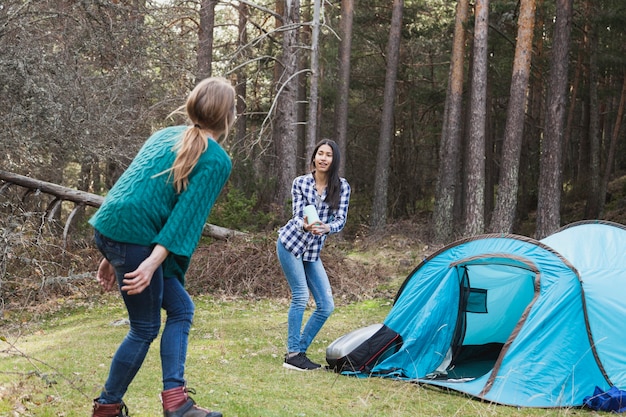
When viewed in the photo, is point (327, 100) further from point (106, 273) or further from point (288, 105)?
point (106, 273)

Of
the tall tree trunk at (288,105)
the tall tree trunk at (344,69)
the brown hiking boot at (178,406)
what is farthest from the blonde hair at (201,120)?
the tall tree trunk at (344,69)

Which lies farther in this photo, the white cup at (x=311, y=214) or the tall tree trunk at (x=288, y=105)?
the tall tree trunk at (x=288, y=105)

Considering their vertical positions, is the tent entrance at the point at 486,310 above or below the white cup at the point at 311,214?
below

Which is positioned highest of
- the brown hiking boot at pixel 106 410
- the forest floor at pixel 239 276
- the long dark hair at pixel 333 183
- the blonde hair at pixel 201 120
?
the blonde hair at pixel 201 120

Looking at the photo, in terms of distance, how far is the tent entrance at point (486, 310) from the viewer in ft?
20.8

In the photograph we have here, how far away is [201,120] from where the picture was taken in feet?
10.6

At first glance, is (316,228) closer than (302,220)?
Yes

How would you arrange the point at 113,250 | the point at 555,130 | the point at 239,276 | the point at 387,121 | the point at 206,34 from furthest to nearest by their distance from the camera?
the point at 387,121, the point at 206,34, the point at 555,130, the point at 239,276, the point at 113,250

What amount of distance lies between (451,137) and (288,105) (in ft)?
17.3

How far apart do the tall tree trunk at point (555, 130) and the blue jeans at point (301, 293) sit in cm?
988

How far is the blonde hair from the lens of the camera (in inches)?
120

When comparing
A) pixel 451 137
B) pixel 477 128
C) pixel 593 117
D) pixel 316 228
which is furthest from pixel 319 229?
pixel 593 117

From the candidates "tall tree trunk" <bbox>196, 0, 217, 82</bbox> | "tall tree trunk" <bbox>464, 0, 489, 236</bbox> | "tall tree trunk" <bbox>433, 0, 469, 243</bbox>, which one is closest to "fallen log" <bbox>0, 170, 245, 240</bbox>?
"tall tree trunk" <bbox>196, 0, 217, 82</bbox>

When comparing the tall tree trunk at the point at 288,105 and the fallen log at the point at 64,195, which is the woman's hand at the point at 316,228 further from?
the tall tree trunk at the point at 288,105
